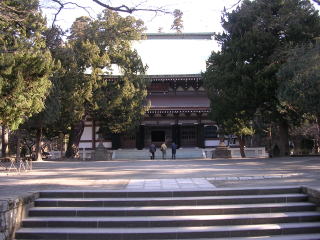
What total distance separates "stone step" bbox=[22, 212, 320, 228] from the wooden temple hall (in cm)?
2361

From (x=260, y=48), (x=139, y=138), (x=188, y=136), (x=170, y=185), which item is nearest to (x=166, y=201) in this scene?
(x=170, y=185)

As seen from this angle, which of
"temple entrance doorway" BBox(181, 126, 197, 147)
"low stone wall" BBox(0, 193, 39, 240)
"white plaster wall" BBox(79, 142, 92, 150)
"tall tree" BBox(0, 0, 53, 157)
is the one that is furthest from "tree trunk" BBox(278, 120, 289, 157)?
"low stone wall" BBox(0, 193, 39, 240)

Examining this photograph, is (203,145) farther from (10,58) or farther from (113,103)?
(10,58)

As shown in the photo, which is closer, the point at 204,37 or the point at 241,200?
the point at 241,200

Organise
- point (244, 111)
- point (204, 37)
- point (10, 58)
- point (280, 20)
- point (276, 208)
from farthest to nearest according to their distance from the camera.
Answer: point (204, 37)
point (244, 111)
point (280, 20)
point (10, 58)
point (276, 208)

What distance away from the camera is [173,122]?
31938 millimetres

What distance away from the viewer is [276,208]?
723 cm

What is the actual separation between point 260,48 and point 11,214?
1599cm

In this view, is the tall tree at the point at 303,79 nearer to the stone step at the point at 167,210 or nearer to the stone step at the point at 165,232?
the stone step at the point at 167,210

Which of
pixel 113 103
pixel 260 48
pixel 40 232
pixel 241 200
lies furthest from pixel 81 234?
pixel 113 103

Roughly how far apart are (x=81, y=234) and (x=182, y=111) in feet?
78.0

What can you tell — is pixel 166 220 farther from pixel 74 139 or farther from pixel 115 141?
pixel 115 141

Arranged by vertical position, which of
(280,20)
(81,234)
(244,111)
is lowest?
(81,234)

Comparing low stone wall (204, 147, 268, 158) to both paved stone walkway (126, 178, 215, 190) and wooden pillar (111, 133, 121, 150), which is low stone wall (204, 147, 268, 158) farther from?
paved stone walkway (126, 178, 215, 190)
